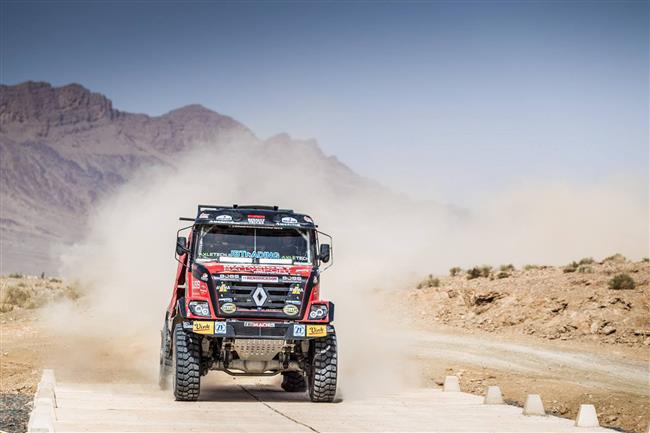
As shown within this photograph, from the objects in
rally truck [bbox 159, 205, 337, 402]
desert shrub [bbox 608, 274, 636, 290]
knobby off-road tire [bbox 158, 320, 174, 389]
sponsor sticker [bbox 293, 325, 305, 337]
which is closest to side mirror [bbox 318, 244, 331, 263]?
rally truck [bbox 159, 205, 337, 402]

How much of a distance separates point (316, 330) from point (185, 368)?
2.45m

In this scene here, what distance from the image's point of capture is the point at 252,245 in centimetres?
1866

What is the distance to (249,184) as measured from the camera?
113 m

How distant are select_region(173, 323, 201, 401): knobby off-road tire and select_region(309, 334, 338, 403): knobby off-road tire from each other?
2130 mm

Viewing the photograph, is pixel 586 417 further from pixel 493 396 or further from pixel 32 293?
pixel 32 293

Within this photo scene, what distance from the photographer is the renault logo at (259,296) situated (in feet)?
59.0

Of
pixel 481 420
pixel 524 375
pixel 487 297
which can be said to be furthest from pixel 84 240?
pixel 481 420

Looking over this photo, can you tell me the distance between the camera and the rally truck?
17.8 metres

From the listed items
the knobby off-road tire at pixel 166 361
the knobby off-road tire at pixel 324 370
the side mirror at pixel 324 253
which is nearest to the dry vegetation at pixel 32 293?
the knobby off-road tire at pixel 166 361

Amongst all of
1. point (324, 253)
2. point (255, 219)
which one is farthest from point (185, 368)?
point (324, 253)

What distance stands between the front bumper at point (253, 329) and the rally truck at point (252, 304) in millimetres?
18

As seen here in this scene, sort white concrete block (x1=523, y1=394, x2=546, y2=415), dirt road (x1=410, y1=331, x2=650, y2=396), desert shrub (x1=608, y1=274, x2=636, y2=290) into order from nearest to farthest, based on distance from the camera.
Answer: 1. white concrete block (x1=523, y1=394, x2=546, y2=415)
2. dirt road (x1=410, y1=331, x2=650, y2=396)
3. desert shrub (x1=608, y1=274, x2=636, y2=290)

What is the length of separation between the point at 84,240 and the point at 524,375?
574ft

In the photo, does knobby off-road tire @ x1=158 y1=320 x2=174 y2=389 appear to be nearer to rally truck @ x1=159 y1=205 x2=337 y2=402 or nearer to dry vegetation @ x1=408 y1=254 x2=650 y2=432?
rally truck @ x1=159 y1=205 x2=337 y2=402
